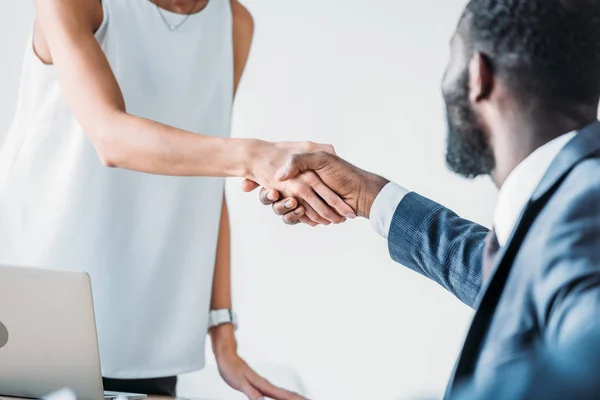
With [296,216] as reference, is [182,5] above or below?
above

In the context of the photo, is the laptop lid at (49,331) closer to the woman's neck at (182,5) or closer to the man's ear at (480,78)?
the man's ear at (480,78)

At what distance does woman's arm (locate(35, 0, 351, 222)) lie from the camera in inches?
57.5

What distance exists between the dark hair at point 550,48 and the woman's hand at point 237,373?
89cm

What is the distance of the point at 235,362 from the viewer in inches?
65.7

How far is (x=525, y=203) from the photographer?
805mm

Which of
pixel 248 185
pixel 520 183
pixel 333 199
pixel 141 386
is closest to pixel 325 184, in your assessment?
pixel 333 199

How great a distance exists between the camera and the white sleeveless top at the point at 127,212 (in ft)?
5.33

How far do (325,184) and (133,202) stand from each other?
0.41 metres

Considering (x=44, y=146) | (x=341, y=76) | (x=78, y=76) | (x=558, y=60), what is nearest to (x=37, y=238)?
(x=44, y=146)

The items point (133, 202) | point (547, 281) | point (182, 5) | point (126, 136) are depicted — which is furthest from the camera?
point (182, 5)

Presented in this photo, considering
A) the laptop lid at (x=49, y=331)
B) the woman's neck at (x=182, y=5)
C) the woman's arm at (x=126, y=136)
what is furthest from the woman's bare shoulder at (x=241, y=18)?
the laptop lid at (x=49, y=331)

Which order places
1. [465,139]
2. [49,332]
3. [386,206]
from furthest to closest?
[386,206]
[49,332]
[465,139]

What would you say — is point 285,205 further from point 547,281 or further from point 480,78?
point 547,281

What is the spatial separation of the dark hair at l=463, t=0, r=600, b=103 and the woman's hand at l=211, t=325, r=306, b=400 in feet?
2.92
